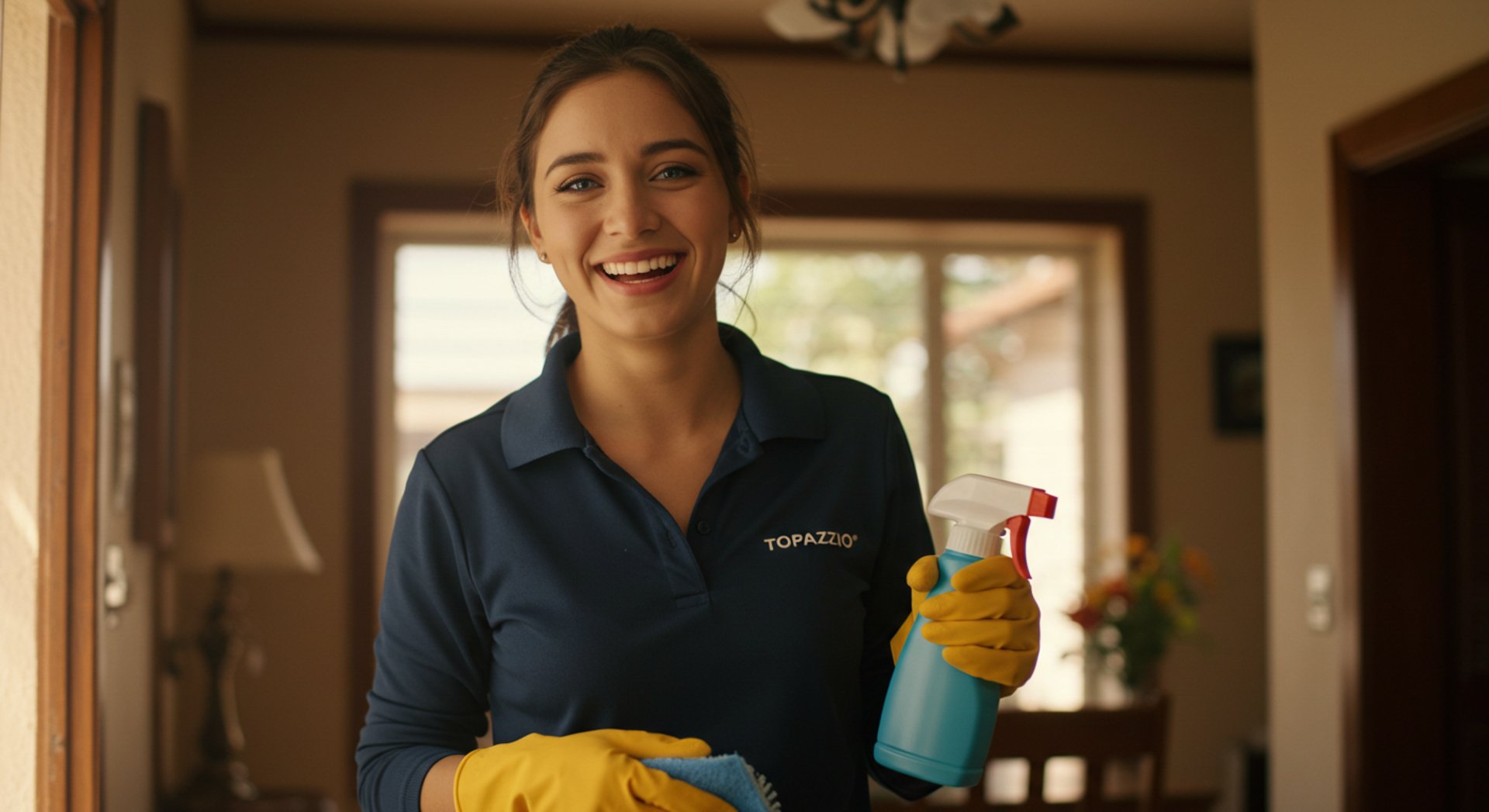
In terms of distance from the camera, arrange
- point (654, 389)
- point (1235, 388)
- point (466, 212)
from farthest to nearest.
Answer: point (1235, 388) < point (466, 212) < point (654, 389)

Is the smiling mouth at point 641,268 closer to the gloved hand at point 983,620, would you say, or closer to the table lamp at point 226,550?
the gloved hand at point 983,620

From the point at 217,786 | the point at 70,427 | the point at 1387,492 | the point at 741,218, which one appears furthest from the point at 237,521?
the point at 1387,492

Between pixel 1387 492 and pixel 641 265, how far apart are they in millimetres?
2110

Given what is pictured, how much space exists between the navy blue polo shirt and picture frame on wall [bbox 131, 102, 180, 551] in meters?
1.90

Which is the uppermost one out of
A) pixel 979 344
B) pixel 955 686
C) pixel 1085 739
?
pixel 979 344

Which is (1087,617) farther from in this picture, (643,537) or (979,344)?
(643,537)

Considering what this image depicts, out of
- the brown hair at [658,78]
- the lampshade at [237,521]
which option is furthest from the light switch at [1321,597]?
the lampshade at [237,521]

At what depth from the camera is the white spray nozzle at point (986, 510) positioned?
0.99 meters

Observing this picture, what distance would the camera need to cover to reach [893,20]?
114 inches

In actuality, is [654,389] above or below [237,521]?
above

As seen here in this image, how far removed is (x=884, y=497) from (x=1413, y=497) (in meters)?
1.92

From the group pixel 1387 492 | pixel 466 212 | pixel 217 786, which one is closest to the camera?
pixel 1387 492

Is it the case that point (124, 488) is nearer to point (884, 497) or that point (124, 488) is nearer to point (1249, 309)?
point (884, 497)

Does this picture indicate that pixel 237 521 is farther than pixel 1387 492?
Yes
